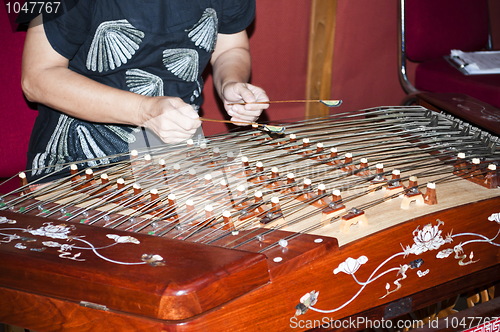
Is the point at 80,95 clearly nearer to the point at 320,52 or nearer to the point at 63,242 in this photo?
the point at 63,242

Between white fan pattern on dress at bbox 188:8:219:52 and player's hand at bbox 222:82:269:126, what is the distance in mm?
178

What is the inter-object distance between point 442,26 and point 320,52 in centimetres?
66

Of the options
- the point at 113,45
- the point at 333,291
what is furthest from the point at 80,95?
the point at 333,291

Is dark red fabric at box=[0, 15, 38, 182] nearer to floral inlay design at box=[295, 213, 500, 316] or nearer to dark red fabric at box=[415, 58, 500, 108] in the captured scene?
floral inlay design at box=[295, 213, 500, 316]

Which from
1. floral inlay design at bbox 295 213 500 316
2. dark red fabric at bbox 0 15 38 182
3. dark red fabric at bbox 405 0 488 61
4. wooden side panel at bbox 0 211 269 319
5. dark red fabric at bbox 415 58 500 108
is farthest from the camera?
dark red fabric at bbox 405 0 488 61

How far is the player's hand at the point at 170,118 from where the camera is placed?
137 centimetres

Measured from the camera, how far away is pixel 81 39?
1.52m

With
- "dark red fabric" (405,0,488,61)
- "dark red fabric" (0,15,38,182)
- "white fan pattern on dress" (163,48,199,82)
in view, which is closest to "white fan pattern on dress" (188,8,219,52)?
"white fan pattern on dress" (163,48,199,82)

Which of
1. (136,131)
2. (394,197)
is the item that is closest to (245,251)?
(394,197)

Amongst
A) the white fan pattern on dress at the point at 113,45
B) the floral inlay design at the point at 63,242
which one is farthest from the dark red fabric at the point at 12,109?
the floral inlay design at the point at 63,242

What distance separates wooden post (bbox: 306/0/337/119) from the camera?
3.00m

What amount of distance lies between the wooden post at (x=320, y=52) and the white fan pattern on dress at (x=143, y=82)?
4.93ft

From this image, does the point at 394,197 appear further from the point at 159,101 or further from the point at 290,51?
the point at 290,51

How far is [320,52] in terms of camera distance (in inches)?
123
